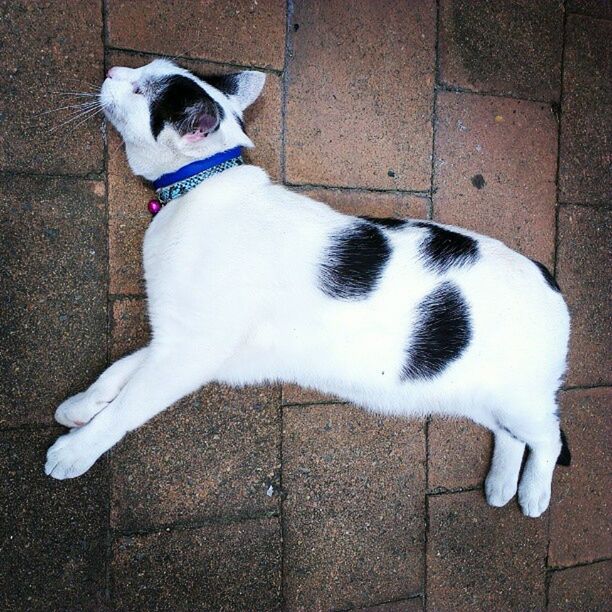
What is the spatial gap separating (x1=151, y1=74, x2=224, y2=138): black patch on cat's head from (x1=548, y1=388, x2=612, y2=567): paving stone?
1.78m

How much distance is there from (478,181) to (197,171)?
1.15 meters

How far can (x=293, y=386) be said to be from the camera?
213 centimetres

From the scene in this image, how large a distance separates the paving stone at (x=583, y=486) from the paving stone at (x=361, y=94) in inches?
45.8

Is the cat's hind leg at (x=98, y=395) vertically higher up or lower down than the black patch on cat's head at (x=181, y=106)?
lower down

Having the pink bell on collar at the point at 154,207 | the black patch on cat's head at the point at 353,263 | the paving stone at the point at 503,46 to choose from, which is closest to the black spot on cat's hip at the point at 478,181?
the paving stone at the point at 503,46

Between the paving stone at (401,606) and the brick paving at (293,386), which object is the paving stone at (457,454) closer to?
the brick paving at (293,386)

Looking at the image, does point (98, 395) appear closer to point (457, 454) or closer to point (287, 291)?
point (287, 291)

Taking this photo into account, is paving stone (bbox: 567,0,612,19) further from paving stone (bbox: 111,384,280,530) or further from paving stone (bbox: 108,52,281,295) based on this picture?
paving stone (bbox: 111,384,280,530)

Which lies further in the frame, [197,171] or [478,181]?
[478,181]

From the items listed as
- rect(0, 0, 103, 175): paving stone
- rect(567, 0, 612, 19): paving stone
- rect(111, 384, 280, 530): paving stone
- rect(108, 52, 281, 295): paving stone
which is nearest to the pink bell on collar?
rect(108, 52, 281, 295): paving stone

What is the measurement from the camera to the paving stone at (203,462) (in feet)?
6.47

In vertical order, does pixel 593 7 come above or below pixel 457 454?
above

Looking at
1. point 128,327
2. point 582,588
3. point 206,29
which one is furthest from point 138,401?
point 582,588

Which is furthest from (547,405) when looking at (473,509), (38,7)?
(38,7)
